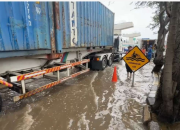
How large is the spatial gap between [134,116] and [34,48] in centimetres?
304

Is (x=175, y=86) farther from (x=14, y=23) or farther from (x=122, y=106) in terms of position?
(x=14, y=23)

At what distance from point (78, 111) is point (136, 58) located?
296 cm

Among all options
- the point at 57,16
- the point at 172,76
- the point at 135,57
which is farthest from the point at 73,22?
the point at 172,76

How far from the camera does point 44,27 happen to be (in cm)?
352

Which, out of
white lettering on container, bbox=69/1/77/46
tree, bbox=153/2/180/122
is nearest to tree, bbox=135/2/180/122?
tree, bbox=153/2/180/122

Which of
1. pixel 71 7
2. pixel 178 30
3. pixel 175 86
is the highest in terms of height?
pixel 71 7

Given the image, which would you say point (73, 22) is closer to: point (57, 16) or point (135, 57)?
point (57, 16)

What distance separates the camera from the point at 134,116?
284 centimetres

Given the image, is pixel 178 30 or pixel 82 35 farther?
pixel 82 35

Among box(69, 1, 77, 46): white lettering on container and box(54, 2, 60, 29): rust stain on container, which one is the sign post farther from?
box(54, 2, 60, 29): rust stain on container

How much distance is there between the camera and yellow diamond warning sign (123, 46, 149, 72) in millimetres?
4496

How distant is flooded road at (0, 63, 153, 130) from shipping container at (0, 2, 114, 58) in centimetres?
142

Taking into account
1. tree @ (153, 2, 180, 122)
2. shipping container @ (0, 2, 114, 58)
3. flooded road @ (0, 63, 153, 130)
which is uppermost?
shipping container @ (0, 2, 114, 58)

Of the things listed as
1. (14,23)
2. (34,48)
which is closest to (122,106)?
(34,48)
